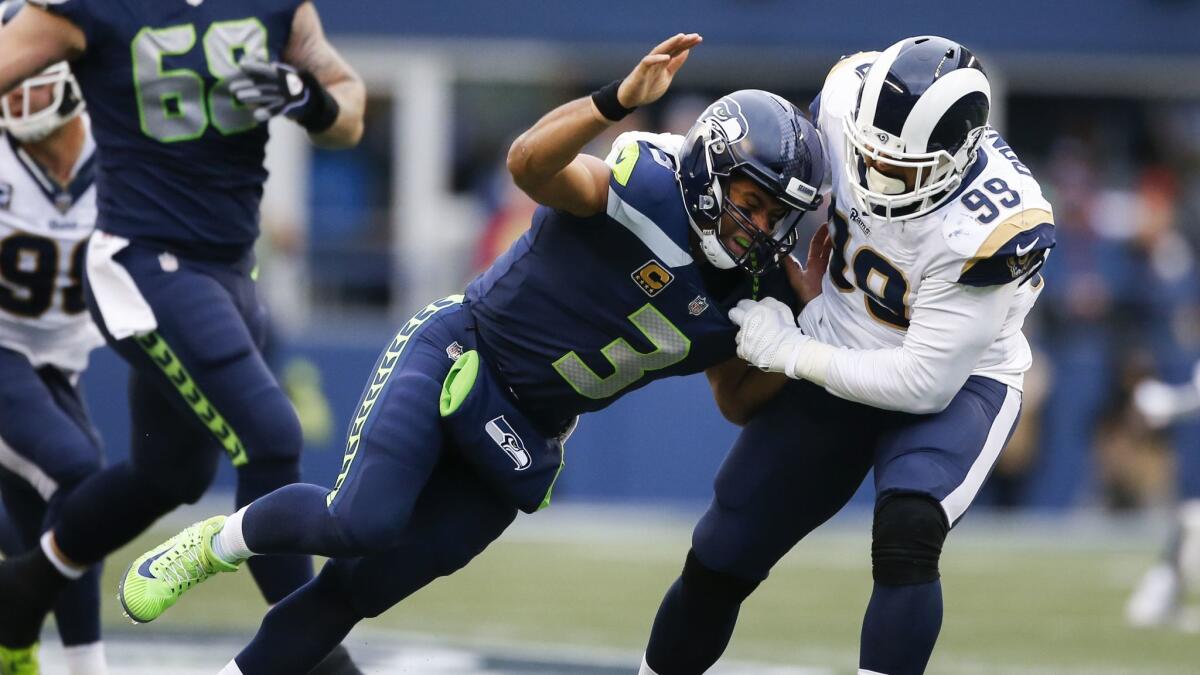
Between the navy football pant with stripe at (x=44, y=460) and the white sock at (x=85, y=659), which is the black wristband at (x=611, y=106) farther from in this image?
the white sock at (x=85, y=659)

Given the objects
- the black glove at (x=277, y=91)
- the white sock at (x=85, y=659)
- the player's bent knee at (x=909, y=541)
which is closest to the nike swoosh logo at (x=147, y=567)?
the white sock at (x=85, y=659)

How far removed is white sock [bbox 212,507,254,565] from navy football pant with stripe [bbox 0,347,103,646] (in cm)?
103

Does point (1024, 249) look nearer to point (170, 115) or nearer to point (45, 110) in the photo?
point (170, 115)

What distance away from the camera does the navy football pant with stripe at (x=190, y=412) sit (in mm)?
4812

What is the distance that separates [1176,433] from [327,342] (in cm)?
553

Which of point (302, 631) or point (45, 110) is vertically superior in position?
point (45, 110)

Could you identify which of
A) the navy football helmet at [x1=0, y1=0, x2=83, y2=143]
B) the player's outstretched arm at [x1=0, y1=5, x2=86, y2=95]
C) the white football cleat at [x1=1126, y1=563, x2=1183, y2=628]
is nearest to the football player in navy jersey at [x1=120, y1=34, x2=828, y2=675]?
the player's outstretched arm at [x1=0, y1=5, x2=86, y2=95]

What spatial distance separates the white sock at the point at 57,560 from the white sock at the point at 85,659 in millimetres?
285

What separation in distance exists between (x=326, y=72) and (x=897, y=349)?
1.97 meters

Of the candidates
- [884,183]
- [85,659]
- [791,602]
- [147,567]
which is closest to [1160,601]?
[791,602]

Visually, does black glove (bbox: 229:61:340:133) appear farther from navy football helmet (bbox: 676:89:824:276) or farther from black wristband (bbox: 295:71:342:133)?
navy football helmet (bbox: 676:89:824:276)

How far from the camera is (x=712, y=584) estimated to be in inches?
183


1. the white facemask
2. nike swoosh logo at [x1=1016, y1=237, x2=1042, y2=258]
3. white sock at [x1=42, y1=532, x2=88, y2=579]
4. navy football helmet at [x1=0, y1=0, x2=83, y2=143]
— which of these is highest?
the white facemask

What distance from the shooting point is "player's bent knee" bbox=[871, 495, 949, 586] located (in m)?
4.19
